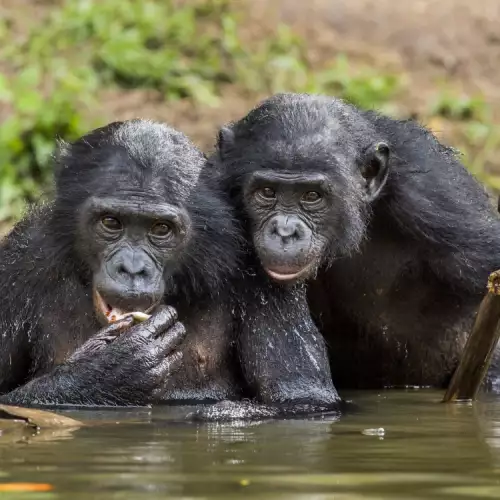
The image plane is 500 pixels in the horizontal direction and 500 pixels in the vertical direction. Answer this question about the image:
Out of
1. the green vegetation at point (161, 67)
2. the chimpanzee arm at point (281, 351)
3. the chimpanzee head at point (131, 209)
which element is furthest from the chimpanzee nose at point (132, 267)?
the green vegetation at point (161, 67)

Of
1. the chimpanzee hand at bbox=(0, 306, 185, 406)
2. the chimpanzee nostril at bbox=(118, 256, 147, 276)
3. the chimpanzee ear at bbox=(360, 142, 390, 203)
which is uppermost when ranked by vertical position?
the chimpanzee ear at bbox=(360, 142, 390, 203)

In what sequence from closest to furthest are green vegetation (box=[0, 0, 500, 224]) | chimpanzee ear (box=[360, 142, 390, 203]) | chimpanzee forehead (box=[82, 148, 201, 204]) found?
chimpanzee forehead (box=[82, 148, 201, 204]) → chimpanzee ear (box=[360, 142, 390, 203]) → green vegetation (box=[0, 0, 500, 224])

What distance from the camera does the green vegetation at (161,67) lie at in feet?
Result: 51.3

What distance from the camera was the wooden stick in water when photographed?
8.41m

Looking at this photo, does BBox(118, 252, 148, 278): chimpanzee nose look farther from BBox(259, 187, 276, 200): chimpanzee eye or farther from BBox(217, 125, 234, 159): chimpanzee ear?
BBox(217, 125, 234, 159): chimpanzee ear

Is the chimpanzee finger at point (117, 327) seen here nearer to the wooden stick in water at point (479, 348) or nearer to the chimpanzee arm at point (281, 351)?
the chimpanzee arm at point (281, 351)

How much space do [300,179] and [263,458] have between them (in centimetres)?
319

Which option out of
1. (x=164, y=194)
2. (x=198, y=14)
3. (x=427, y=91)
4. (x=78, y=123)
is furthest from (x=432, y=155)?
(x=198, y=14)

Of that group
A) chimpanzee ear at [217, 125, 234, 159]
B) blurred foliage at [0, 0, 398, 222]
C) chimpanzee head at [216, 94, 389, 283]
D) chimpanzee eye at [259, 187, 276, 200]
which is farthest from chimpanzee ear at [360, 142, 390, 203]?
blurred foliage at [0, 0, 398, 222]

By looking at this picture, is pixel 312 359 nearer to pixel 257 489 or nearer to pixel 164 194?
pixel 164 194

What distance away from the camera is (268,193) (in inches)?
364

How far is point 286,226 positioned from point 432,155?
1611mm

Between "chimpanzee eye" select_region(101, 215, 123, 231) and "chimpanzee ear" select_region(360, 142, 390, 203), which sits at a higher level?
"chimpanzee ear" select_region(360, 142, 390, 203)

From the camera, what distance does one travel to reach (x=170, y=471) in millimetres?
5887
